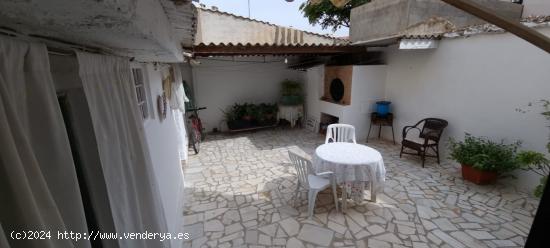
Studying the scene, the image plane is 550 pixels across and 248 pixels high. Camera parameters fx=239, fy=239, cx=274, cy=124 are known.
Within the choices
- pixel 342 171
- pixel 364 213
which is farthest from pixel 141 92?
pixel 364 213

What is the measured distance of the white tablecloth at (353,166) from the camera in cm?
357

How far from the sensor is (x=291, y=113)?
28.0 feet

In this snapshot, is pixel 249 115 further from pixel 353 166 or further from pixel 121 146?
pixel 121 146

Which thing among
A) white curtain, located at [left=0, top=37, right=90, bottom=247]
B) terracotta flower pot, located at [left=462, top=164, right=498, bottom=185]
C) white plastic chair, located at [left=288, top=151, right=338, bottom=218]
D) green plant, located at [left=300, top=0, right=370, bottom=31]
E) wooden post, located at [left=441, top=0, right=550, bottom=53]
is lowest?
terracotta flower pot, located at [left=462, top=164, right=498, bottom=185]

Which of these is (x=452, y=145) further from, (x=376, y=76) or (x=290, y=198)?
(x=290, y=198)

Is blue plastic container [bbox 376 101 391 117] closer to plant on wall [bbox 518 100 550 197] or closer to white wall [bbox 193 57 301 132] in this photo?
plant on wall [bbox 518 100 550 197]

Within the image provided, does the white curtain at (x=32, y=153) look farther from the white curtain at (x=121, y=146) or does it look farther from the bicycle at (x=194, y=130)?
the bicycle at (x=194, y=130)

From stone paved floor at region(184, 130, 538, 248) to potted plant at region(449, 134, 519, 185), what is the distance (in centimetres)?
20

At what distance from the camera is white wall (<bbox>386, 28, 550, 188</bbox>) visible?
4011mm

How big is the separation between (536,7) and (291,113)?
7633 mm

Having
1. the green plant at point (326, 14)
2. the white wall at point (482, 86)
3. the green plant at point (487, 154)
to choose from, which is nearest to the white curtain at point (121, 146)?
the green plant at point (487, 154)

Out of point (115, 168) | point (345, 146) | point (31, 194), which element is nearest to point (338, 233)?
point (345, 146)

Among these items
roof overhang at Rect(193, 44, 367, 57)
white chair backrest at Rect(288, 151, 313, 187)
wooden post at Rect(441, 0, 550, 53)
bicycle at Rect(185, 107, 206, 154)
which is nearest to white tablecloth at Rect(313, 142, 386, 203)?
white chair backrest at Rect(288, 151, 313, 187)

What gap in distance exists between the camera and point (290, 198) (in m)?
4.16
